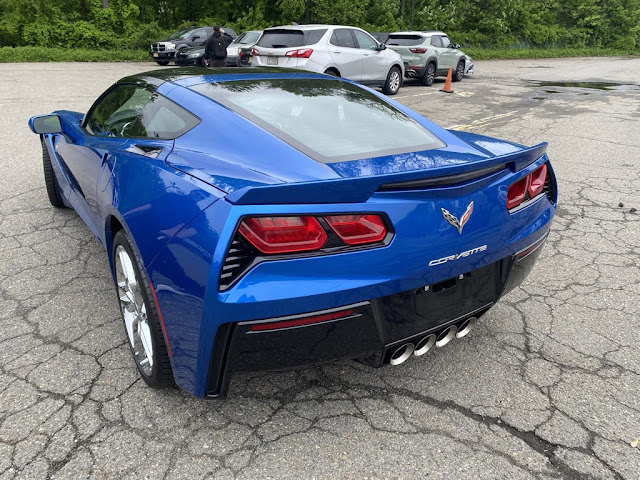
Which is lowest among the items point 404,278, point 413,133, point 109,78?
point 109,78

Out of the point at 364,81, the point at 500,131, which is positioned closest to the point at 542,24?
the point at 364,81

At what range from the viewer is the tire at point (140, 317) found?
7.29ft

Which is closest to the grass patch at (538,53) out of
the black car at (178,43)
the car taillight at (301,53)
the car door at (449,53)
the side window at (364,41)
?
the car door at (449,53)

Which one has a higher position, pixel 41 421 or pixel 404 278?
pixel 404 278

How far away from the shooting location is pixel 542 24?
40.2 meters

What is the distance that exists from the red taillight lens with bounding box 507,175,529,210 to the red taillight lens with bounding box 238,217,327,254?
3.31ft

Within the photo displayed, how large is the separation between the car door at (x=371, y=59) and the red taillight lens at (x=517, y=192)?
10.7 m

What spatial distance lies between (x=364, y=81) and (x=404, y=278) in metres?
11.4

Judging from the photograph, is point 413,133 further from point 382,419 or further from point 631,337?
point 631,337

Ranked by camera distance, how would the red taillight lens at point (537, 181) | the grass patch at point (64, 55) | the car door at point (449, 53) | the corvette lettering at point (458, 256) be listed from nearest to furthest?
the corvette lettering at point (458, 256) < the red taillight lens at point (537, 181) < the car door at point (449, 53) < the grass patch at point (64, 55)

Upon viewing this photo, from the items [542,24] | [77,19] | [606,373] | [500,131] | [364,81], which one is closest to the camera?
[606,373]

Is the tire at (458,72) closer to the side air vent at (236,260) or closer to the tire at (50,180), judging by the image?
the tire at (50,180)

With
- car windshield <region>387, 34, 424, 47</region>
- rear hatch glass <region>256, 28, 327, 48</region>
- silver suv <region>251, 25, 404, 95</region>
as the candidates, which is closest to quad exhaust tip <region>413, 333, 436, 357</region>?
silver suv <region>251, 25, 404, 95</region>

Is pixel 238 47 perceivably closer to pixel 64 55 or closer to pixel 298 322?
pixel 64 55
